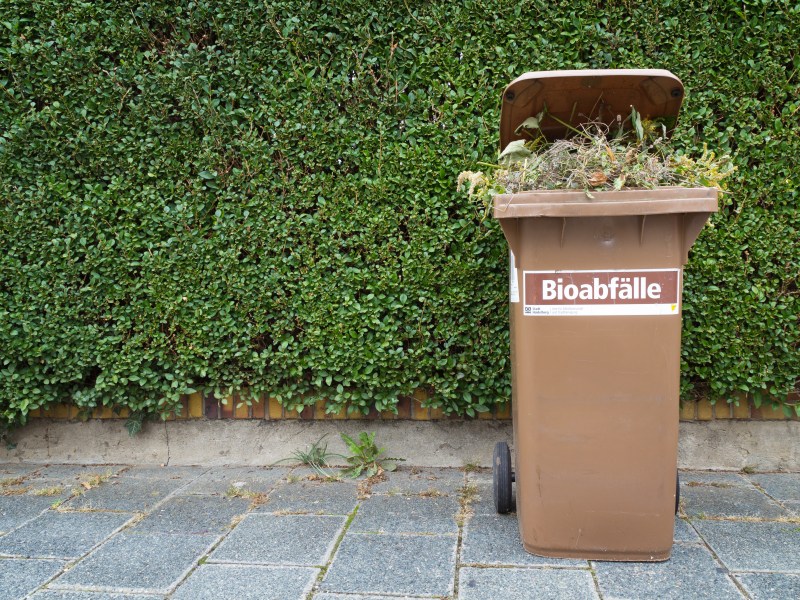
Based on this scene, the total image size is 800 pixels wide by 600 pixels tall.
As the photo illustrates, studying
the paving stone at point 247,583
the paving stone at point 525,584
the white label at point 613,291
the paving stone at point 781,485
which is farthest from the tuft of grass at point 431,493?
the paving stone at point 781,485

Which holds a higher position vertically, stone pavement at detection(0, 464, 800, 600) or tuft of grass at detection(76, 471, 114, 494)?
stone pavement at detection(0, 464, 800, 600)

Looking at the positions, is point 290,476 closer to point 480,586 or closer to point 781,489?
point 480,586

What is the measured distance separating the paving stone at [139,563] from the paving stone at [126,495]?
42cm

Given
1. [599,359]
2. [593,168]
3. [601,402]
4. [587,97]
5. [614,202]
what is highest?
[587,97]

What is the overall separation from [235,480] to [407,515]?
1.22 meters

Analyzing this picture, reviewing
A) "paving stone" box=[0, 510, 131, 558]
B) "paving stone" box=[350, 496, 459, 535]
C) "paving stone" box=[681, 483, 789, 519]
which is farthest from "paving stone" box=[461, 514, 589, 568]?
"paving stone" box=[0, 510, 131, 558]

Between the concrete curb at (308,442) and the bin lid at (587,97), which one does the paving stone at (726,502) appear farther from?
the bin lid at (587,97)

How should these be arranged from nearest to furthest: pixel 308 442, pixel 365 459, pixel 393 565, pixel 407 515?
pixel 393 565 < pixel 407 515 < pixel 365 459 < pixel 308 442

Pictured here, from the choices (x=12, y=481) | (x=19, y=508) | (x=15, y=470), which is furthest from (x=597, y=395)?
(x=15, y=470)

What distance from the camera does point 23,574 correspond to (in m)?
2.62

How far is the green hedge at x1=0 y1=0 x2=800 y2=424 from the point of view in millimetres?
3439

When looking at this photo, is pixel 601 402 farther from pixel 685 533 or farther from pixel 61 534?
pixel 61 534

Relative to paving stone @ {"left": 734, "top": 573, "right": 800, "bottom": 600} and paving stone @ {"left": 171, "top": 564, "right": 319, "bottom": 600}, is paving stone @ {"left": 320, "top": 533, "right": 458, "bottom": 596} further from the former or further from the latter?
paving stone @ {"left": 734, "top": 573, "right": 800, "bottom": 600}

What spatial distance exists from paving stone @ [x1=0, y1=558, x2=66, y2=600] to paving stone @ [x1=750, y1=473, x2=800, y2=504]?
366cm
